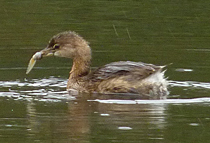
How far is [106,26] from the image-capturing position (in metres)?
18.8

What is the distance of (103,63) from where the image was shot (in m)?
15.2

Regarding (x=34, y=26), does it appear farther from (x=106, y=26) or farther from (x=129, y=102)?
(x=129, y=102)

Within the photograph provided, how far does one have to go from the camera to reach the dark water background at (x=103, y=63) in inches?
403

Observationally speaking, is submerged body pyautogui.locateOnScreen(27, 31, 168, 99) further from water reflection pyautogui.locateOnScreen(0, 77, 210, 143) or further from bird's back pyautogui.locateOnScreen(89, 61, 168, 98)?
water reflection pyautogui.locateOnScreen(0, 77, 210, 143)

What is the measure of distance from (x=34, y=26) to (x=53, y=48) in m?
5.03

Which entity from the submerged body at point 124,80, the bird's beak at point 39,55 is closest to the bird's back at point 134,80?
the submerged body at point 124,80

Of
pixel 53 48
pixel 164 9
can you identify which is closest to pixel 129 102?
pixel 53 48

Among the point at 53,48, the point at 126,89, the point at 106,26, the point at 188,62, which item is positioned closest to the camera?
the point at 126,89

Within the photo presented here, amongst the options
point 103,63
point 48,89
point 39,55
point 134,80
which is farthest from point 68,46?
point 134,80

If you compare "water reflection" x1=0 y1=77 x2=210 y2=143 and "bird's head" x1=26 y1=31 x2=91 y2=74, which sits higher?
"bird's head" x1=26 y1=31 x2=91 y2=74

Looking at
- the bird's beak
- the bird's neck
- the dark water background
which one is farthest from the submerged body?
the dark water background

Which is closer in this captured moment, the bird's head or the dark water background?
the dark water background

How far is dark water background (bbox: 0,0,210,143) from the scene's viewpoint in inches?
403

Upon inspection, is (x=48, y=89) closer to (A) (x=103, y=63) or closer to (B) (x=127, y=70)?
(B) (x=127, y=70)
